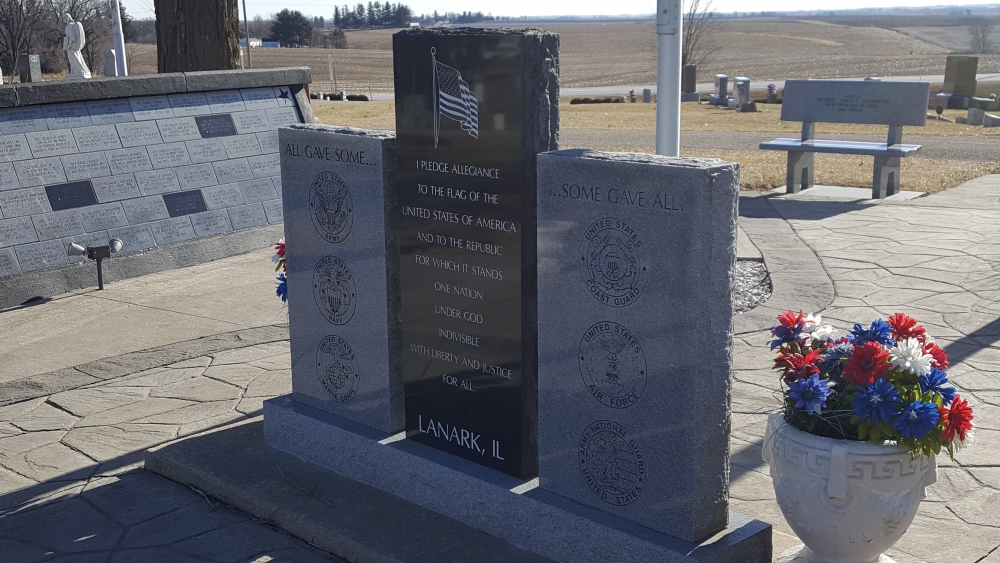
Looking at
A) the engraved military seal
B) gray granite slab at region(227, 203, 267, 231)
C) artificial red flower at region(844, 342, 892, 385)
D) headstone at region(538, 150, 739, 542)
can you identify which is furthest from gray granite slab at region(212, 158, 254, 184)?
artificial red flower at region(844, 342, 892, 385)

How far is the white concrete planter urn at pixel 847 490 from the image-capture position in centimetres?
315

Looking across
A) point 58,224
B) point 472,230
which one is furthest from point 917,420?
point 58,224

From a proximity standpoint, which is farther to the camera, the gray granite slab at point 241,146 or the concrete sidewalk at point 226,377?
the gray granite slab at point 241,146

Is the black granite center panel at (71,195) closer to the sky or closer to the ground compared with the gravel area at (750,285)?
closer to the sky

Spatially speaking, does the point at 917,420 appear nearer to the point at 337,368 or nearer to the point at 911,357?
the point at 911,357

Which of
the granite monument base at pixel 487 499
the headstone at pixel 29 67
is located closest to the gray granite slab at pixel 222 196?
the granite monument base at pixel 487 499

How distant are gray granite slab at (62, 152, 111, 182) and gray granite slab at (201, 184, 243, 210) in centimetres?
95

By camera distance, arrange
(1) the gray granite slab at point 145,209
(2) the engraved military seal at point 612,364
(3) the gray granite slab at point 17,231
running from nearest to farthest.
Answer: (2) the engraved military seal at point 612,364 → (3) the gray granite slab at point 17,231 → (1) the gray granite slab at point 145,209

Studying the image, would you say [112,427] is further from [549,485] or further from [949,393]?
[949,393]

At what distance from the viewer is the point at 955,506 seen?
13.3 feet

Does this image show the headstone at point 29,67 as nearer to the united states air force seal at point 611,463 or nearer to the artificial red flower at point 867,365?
the united states air force seal at point 611,463

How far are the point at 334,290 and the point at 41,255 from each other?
4.44 m

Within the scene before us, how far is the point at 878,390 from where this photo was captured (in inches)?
124

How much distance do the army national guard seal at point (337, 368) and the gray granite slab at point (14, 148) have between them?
15.2 feet
